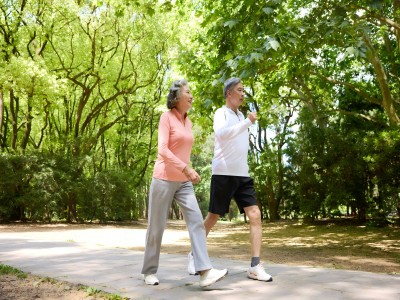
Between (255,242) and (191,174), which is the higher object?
(191,174)

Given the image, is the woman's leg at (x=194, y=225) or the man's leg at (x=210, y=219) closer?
the woman's leg at (x=194, y=225)

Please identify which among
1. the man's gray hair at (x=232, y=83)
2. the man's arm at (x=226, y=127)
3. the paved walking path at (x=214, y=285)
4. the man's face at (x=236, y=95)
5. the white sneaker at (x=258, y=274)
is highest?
the man's gray hair at (x=232, y=83)

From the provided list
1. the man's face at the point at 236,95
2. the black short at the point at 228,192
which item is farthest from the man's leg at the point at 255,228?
the man's face at the point at 236,95

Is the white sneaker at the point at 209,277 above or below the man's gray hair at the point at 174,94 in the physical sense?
below

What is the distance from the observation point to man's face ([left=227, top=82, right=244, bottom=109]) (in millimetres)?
4836

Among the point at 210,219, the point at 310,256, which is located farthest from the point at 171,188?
the point at 310,256

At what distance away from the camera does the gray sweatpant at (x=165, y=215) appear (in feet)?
13.9

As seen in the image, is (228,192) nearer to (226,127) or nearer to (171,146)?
(226,127)

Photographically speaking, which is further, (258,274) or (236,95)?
(236,95)

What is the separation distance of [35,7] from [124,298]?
20.2 metres

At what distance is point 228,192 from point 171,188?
682mm

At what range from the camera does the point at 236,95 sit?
4.85m

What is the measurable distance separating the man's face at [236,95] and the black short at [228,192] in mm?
846

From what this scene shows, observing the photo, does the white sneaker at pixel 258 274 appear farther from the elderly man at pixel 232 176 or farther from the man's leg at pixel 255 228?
the man's leg at pixel 255 228
